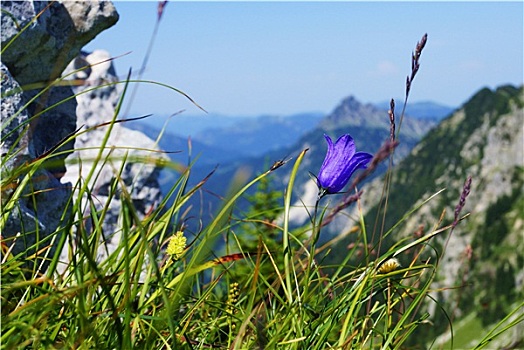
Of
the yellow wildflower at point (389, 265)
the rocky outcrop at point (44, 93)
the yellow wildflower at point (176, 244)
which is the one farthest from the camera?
the rocky outcrop at point (44, 93)

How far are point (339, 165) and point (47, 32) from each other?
4.41 meters

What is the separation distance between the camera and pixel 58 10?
678cm

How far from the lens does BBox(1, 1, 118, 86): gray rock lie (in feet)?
18.5

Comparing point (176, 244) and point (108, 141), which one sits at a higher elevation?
point (176, 244)

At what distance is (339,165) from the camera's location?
2.69 m

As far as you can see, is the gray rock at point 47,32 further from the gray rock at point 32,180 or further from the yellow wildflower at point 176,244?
the yellow wildflower at point 176,244

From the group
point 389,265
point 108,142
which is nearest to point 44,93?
point 389,265

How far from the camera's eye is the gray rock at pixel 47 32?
5653 mm

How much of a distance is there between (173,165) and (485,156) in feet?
654

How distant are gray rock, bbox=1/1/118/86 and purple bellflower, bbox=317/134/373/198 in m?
3.06

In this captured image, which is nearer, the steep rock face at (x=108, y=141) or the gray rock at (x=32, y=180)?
the gray rock at (x=32, y=180)

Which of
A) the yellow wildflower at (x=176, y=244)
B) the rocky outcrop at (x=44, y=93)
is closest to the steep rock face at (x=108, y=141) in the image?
the rocky outcrop at (x=44, y=93)

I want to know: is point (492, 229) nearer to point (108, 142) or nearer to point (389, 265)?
point (108, 142)

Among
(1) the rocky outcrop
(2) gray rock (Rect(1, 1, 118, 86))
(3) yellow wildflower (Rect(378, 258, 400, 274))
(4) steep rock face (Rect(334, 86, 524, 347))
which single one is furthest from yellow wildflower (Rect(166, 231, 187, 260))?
(4) steep rock face (Rect(334, 86, 524, 347))
